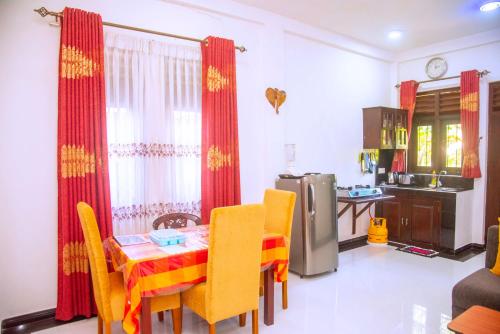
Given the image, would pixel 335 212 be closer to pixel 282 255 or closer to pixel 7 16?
pixel 282 255

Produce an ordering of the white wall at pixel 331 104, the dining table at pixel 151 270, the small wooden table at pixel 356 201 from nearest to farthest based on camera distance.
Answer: the dining table at pixel 151 270, the small wooden table at pixel 356 201, the white wall at pixel 331 104

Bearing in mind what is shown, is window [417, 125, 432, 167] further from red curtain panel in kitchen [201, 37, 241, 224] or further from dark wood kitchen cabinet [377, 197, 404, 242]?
red curtain panel in kitchen [201, 37, 241, 224]

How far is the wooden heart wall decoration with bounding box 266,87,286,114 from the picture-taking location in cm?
395

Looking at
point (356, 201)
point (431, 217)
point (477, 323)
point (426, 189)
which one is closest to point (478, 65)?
point (426, 189)

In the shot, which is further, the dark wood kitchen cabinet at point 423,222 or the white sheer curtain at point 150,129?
the dark wood kitchen cabinet at point 423,222

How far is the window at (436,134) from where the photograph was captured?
5.02m

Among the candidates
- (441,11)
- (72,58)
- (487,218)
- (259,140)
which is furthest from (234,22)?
(487,218)

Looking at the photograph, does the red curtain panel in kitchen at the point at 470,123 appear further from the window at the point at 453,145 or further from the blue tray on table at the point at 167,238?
the blue tray on table at the point at 167,238

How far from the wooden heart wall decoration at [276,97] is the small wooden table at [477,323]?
9.12 feet

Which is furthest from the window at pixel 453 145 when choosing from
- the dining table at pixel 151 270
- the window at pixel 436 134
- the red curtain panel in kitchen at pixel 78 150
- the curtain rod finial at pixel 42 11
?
the curtain rod finial at pixel 42 11

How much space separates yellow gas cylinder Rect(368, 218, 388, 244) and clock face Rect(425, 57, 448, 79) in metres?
2.30

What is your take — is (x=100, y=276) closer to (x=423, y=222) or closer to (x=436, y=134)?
(x=423, y=222)

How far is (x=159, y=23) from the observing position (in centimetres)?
320

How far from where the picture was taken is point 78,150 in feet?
8.96
